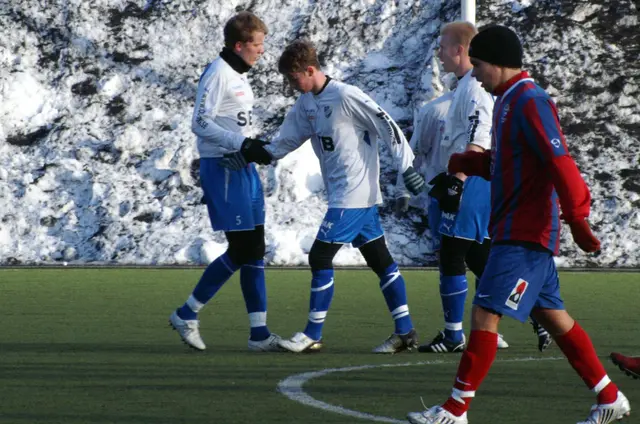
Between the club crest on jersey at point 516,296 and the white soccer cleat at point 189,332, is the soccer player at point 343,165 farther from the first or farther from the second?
the club crest on jersey at point 516,296

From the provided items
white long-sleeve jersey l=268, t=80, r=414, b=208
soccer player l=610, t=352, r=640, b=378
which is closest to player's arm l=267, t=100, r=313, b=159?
white long-sleeve jersey l=268, t=80, r=414, b=208

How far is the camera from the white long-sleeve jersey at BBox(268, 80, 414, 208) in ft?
26.8

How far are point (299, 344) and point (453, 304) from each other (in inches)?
39.9

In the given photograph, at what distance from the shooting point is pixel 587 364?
5.31 meters

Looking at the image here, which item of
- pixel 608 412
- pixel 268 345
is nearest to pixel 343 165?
pixel 268 345

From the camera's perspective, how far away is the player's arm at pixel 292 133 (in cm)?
845

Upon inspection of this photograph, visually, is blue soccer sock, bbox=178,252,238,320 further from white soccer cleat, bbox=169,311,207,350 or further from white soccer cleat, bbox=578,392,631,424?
white soccer cleat, bbox=578,392,631,424

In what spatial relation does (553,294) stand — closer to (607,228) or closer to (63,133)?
(607,228)

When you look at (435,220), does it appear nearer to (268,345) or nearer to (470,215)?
(470,215)

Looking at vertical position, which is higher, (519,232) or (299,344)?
(519,232)

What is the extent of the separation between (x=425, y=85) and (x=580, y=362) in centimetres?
1510

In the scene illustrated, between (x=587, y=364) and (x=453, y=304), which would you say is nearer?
(x=587, y=364)

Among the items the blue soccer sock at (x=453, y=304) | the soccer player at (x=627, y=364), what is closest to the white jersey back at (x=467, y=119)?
the blue soccer sock at (x=453, y=304)

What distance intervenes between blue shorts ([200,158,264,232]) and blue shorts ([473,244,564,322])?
3.26 m
